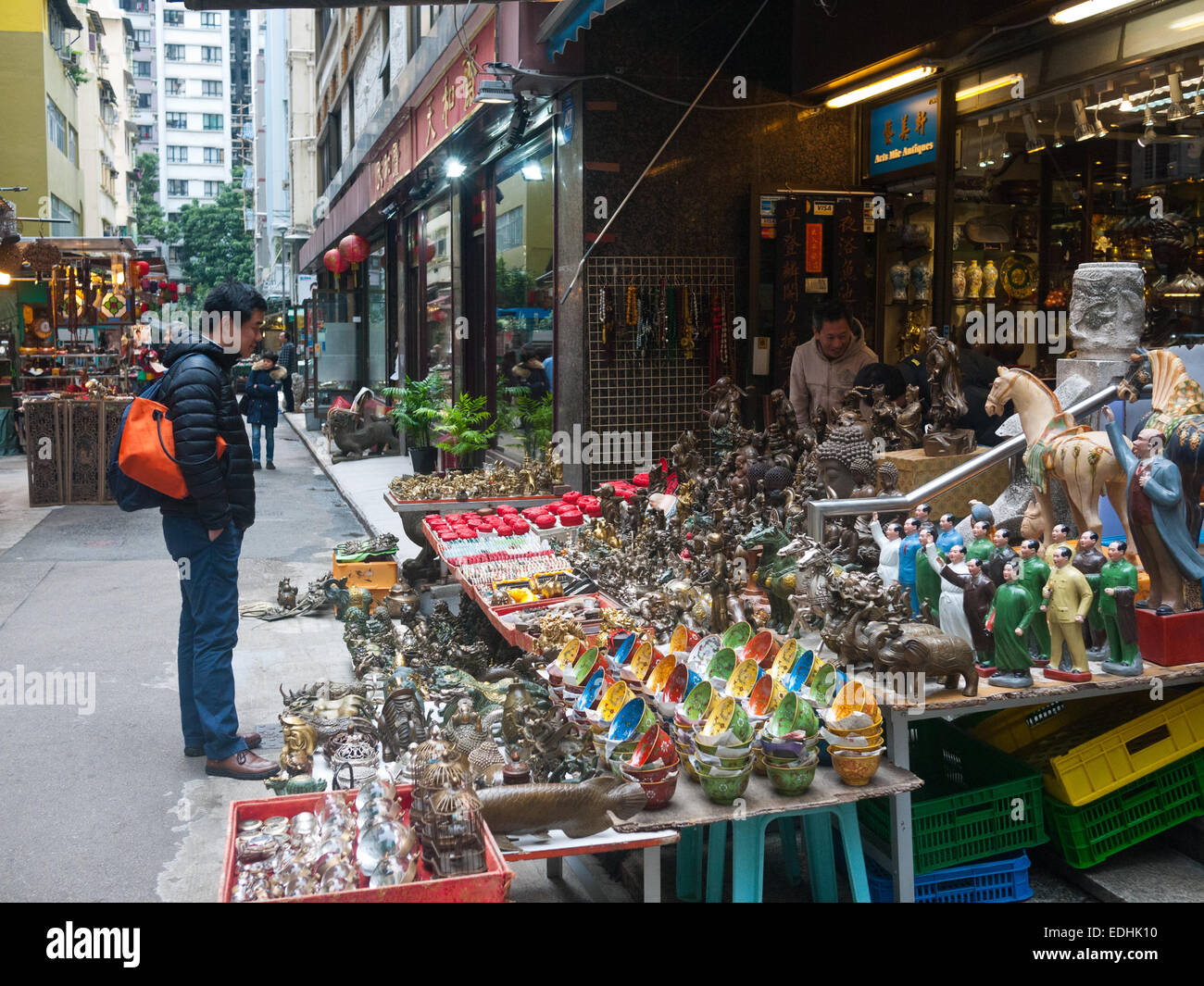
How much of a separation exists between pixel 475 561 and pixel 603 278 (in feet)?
9.52

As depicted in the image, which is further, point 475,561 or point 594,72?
point 594,72

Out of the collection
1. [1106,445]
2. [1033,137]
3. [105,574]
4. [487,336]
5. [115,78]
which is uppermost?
[115,78]

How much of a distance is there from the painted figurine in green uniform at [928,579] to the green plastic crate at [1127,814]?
83cm

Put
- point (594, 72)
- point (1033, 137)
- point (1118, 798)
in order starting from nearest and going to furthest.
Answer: point (1118, 798), point (1033, 137), point (594, 72)

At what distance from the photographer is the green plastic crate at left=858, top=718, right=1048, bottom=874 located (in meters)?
3.83

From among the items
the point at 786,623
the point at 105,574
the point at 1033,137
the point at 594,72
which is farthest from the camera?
the point at 105,574

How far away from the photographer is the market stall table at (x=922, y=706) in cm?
357

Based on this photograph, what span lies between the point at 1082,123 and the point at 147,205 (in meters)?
79.3

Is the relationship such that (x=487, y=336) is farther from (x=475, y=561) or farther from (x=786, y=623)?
(x=786, y=623)

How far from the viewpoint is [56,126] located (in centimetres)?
Result: 3194

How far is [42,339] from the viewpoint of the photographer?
66.1 ft

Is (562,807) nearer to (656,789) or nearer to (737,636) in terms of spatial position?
(656,789)

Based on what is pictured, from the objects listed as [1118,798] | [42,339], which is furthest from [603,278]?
[42,339]

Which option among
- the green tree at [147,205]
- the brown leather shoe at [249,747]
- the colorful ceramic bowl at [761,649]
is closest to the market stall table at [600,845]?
the colorful ceramic bowl at [761,649]
